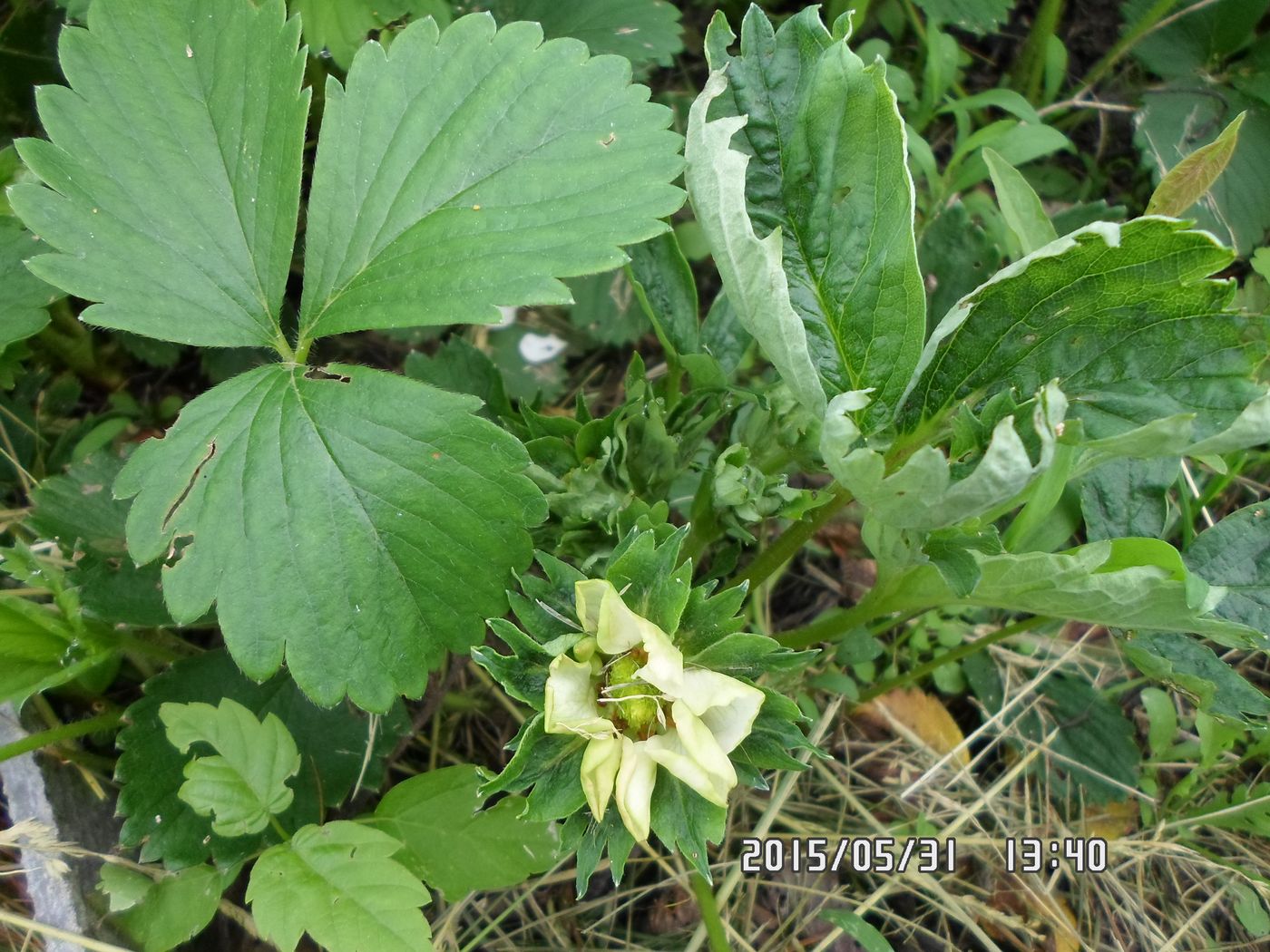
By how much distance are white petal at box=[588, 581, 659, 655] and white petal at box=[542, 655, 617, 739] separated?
0.15 ft

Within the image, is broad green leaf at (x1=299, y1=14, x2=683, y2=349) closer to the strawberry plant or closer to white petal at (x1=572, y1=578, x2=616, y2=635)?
the strawberry plant

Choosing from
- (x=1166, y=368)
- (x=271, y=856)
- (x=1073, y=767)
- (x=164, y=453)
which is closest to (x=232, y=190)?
(x=164, y=453)

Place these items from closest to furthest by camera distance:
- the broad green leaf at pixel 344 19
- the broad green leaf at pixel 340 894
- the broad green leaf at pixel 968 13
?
1. the broad green leaf at pixel 340 894
2. the broad green leaf at pixel 344 19
3. the broad green leaf at pixel 968 13

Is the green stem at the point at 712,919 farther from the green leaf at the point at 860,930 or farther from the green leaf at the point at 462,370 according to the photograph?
the green leaf at the point at 462,370

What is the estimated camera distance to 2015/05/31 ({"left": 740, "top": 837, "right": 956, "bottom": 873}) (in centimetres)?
196

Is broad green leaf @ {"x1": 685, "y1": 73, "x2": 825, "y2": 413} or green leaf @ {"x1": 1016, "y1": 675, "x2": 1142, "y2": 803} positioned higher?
broad green leaf @ {"x1": 685, "y1": 73, "x2": 825, "y2": 413}

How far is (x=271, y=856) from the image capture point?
1.46 meters

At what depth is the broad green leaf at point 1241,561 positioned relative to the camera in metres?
1.49

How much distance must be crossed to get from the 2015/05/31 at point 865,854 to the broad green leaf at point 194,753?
0.80m

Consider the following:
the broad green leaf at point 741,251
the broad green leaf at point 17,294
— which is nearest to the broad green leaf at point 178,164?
the broad green leaf at point 17,294

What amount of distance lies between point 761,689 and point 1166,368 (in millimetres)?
674

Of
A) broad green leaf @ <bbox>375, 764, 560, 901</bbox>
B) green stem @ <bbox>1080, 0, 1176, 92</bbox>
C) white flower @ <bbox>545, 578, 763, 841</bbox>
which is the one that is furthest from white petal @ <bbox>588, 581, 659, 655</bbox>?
green stem @ <bbox>1080, 0, 1176, 92</bbox>

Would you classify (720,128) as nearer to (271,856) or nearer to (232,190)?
(232,190)

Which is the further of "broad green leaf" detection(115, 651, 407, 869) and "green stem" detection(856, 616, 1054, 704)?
"green stem" detection(856, 616, 1054, 704)
